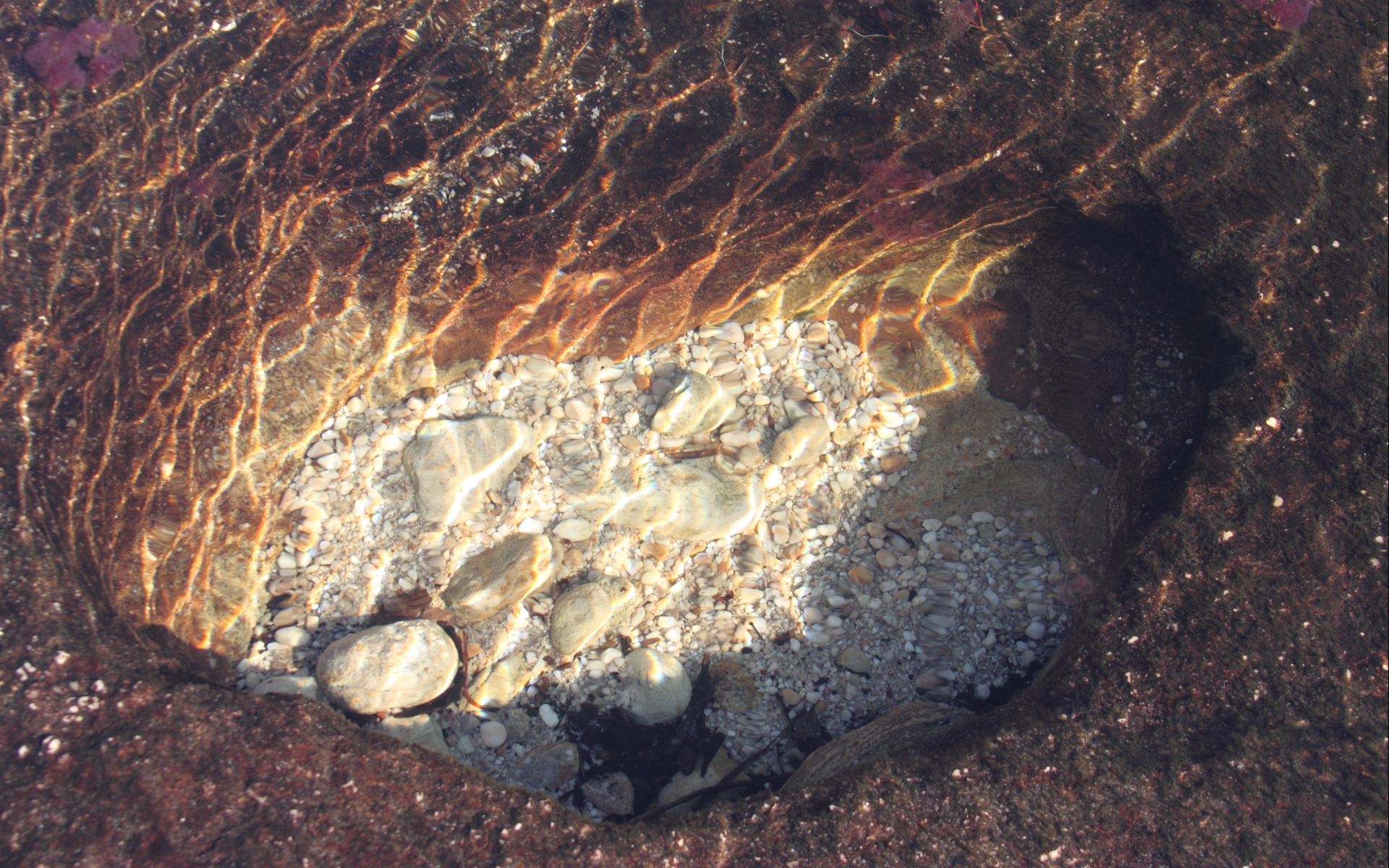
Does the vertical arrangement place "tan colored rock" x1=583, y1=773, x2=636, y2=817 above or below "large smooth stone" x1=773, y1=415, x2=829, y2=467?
below

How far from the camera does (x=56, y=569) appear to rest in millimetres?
2549

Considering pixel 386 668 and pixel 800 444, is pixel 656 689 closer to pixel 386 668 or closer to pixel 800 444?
pixel 386 668

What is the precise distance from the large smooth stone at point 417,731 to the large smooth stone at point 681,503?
115cm

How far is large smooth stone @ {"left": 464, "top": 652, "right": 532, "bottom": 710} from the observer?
3.04m

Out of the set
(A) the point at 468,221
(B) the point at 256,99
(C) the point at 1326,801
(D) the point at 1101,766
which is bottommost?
(C) the point at 1326,801

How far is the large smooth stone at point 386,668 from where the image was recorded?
9.16 feet

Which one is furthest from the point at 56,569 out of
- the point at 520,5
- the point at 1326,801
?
the point at 1326,801

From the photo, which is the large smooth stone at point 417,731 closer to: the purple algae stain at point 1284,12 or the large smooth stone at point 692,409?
the large smooth stone at point 692,409

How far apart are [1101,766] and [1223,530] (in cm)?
95

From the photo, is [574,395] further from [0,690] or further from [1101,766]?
[1101,766]

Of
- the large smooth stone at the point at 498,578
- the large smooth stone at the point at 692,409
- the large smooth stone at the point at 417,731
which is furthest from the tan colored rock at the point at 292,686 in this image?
the large smooth stone at the point at 692,409

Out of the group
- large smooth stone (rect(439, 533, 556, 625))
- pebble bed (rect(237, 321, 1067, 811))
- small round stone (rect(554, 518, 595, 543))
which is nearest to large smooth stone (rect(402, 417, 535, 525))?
pebble bed (rect(237, 321, 1067, 811))

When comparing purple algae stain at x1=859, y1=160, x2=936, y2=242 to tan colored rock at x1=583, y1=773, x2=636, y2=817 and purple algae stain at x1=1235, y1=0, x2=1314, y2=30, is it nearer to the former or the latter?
purple algae stain at x1=1235, y1=0, x2=1314, y2=30

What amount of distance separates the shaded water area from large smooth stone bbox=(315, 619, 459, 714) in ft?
1.36
